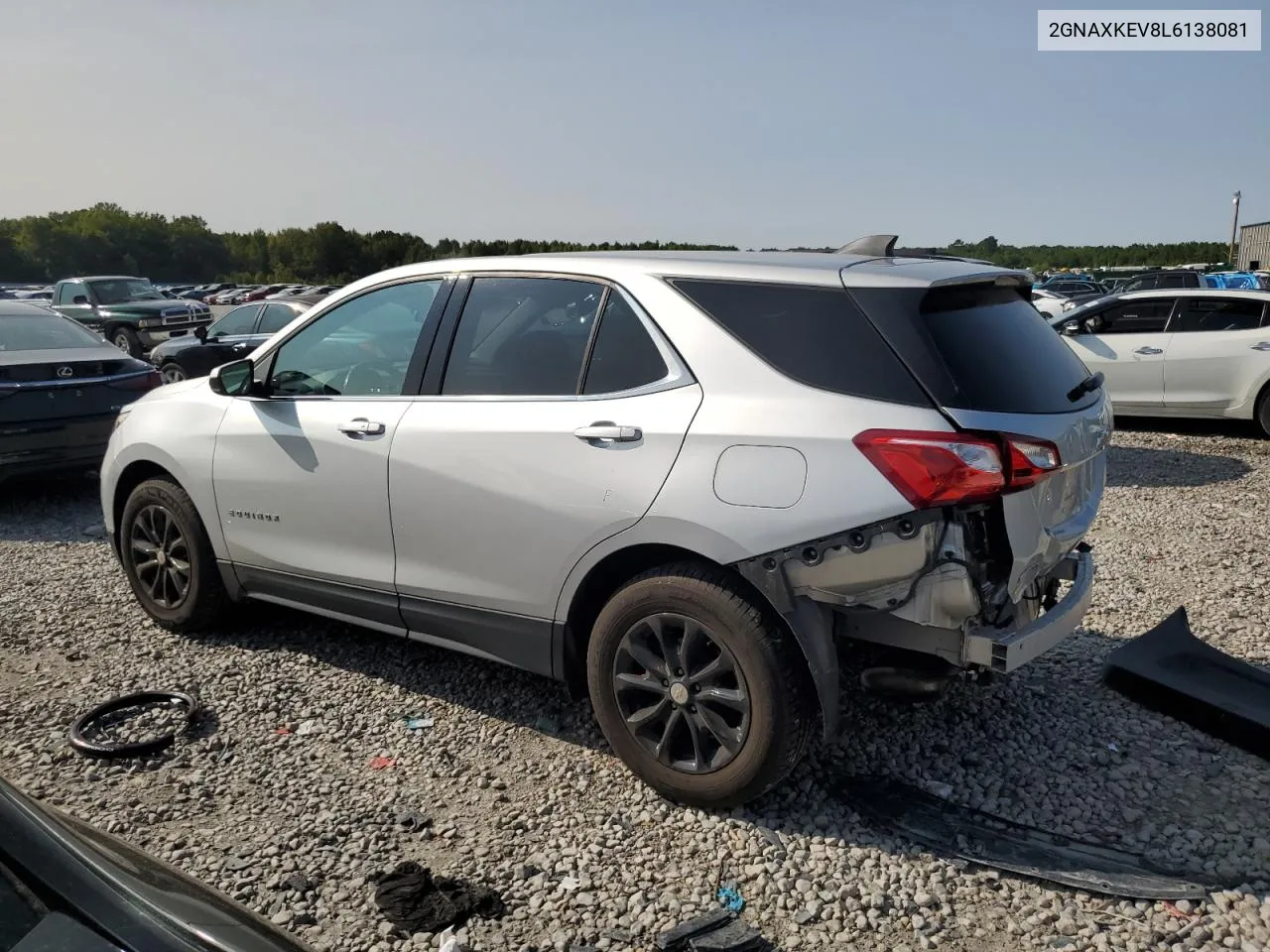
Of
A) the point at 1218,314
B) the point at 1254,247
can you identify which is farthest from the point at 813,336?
the point at 1254,247

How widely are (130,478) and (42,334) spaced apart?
4.28m

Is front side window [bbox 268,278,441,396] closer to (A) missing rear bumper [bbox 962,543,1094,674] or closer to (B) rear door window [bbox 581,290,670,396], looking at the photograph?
(B) rear door window [bbox 581,290,670,396]

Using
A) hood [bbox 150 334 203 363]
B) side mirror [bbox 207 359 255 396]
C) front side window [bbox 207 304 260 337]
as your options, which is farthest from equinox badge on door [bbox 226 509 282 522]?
front side window [bbox 207 304 260 337]

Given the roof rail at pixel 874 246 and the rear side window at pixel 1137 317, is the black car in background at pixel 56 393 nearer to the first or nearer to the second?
the roof rail at pixel 874 246

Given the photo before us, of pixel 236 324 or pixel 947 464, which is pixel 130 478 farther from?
pixel 236 324

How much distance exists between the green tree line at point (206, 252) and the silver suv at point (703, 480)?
70599 millimetres

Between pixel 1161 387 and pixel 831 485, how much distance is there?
9.48 metres

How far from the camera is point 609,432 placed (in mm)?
3387

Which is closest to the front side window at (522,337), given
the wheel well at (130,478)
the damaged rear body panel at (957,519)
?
the damaged rear body panel at (957,519)

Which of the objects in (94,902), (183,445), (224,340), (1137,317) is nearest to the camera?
(94,902)

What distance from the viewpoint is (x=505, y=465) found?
3.63m

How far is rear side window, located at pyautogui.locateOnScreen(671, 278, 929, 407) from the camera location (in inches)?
120

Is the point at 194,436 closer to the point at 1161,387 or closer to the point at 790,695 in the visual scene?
the point at 790,695

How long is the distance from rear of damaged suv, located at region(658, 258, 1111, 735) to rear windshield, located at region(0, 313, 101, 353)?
721cm
